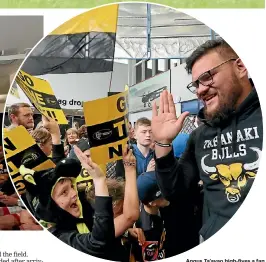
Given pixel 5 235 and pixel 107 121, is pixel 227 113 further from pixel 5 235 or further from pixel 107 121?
pixel 5 235

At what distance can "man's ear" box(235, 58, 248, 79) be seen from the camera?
172 cm

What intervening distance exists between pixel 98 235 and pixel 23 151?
40 cm

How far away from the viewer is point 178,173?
1736mm

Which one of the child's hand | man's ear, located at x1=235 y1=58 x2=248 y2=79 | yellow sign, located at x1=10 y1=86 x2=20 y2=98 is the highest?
man's ear, located at x1=235 y1=58 x2=248 y2=79

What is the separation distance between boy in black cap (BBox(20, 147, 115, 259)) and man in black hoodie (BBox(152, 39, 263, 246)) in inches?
8.7

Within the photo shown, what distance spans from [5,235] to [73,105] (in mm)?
524

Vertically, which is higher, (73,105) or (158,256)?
(73,105)

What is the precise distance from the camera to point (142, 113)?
1.75m

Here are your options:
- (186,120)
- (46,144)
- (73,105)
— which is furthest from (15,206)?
(186,120)

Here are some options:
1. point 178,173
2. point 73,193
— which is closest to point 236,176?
point 178,173

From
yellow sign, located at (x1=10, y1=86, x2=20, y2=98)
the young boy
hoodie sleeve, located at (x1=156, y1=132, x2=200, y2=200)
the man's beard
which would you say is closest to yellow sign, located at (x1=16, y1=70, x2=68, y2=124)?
yellow sign, located at (x1=10, y1=86, x2=20, y2=98)

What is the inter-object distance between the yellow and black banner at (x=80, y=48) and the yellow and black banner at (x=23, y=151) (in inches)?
8.9

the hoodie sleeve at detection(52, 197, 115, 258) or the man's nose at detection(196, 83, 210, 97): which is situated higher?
the man's nose at detection(196, 83, 210, 97)

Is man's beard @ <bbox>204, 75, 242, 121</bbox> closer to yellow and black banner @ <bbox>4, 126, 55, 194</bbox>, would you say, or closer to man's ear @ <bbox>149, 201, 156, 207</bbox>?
man's ear @ <bbox>149, 201, 156, 207</bbox>
